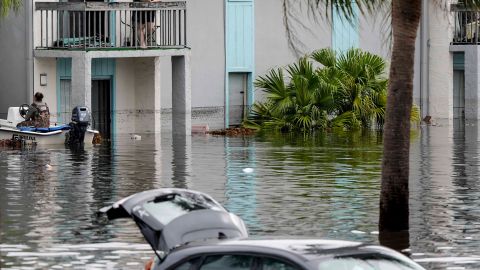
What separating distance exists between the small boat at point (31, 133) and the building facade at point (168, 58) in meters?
2.10

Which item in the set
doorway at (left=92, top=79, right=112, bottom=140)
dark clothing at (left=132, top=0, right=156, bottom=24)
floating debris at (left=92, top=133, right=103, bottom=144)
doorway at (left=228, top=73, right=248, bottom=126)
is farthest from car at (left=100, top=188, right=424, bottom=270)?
doorway at (left=228, top=73, right=248, bottom=126)

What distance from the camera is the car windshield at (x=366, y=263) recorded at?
967 centimetres

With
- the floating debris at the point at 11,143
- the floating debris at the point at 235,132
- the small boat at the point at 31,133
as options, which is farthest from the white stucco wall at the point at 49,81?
the floating debris at the point at 235,132

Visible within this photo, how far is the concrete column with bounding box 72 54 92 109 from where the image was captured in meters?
36.5

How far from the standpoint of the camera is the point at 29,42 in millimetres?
36875

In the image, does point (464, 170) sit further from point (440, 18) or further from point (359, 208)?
point (440, 18)

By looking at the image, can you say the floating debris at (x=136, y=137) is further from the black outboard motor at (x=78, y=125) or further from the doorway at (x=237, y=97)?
the doorway at (x=237, y=97)

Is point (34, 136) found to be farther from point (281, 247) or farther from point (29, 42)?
point (281, 247)

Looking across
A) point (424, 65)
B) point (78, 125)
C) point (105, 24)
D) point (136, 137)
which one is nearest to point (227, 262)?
point (78, 125)

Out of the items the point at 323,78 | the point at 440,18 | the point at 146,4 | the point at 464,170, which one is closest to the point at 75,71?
the point at 146,4

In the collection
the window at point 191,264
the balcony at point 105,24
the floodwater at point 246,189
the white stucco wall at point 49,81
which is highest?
the balcony at point 105,24

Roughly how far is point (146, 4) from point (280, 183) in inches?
522

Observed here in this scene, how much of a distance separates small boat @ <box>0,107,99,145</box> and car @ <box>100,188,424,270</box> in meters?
22.1

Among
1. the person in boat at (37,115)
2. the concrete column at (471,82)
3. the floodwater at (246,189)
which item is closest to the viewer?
the floodwater at (246,189)
